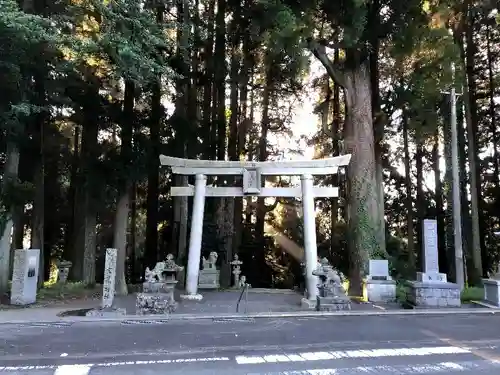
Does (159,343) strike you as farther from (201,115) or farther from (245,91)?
(245,91)

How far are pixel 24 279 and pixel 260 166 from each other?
21.1ft

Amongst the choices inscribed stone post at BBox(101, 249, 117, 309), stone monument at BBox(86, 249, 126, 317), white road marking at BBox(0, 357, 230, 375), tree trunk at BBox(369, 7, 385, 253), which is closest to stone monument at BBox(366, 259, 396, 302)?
tree trunk at BBox(369, 7, 385, 253)

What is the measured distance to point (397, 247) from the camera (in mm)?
18516

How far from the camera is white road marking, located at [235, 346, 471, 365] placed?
200 inches

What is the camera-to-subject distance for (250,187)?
12117 mm

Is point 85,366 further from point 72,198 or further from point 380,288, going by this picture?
point 72,198

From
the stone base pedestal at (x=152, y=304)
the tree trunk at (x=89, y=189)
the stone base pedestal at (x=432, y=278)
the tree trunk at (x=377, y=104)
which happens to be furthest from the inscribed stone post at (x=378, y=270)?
the tree trunk at (x=89, y=189)

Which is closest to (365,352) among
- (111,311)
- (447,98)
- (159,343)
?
(159,343)

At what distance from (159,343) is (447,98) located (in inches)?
472

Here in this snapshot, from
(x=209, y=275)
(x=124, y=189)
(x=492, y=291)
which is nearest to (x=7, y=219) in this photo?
(x=124, y=189)

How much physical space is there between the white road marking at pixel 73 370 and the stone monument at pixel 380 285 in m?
7.51

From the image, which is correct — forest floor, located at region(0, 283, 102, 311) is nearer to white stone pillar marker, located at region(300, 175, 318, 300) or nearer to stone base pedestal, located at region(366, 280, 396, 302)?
white stone pillar marker, located at region(300, 175, 318, 300)

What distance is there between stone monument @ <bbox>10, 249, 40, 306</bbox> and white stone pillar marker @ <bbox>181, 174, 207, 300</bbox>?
3558 mm

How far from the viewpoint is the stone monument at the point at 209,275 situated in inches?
559
